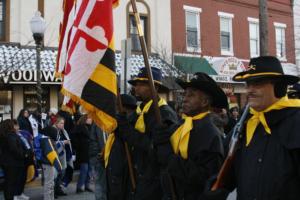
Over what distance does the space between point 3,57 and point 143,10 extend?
6.97 meters

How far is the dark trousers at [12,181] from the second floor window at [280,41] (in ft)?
68.3

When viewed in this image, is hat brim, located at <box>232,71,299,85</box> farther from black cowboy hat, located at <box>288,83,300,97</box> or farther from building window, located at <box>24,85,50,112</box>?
building window, located at <box>24,85,50,112</box>

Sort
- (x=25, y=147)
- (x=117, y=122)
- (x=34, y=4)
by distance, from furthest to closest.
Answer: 1. (x=34, y=4)
2. (x=25, y=147)
3. (x=117, y=122)

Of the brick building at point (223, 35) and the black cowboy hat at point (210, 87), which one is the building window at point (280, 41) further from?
the black cowboy hat at point (210, 87)

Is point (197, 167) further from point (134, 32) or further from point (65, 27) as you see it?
point (134, 32)

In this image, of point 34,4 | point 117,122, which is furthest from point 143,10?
point 117,122

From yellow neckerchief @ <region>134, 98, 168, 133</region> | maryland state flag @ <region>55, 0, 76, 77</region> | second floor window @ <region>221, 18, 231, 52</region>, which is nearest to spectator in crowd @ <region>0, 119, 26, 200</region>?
maryland state flag @ <region>55, 0, 76, 77</region>

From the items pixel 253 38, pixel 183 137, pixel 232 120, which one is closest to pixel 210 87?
pixel 183 137

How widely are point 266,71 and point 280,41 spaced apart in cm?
2486

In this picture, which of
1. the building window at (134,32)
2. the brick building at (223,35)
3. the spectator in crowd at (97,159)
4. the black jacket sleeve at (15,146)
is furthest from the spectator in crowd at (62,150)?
the brick building at (223,35)

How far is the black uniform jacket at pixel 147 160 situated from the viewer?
181 inches

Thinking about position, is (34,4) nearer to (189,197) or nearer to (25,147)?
(25,147)

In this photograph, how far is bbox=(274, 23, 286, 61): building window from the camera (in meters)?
26.7

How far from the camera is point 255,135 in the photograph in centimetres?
317
